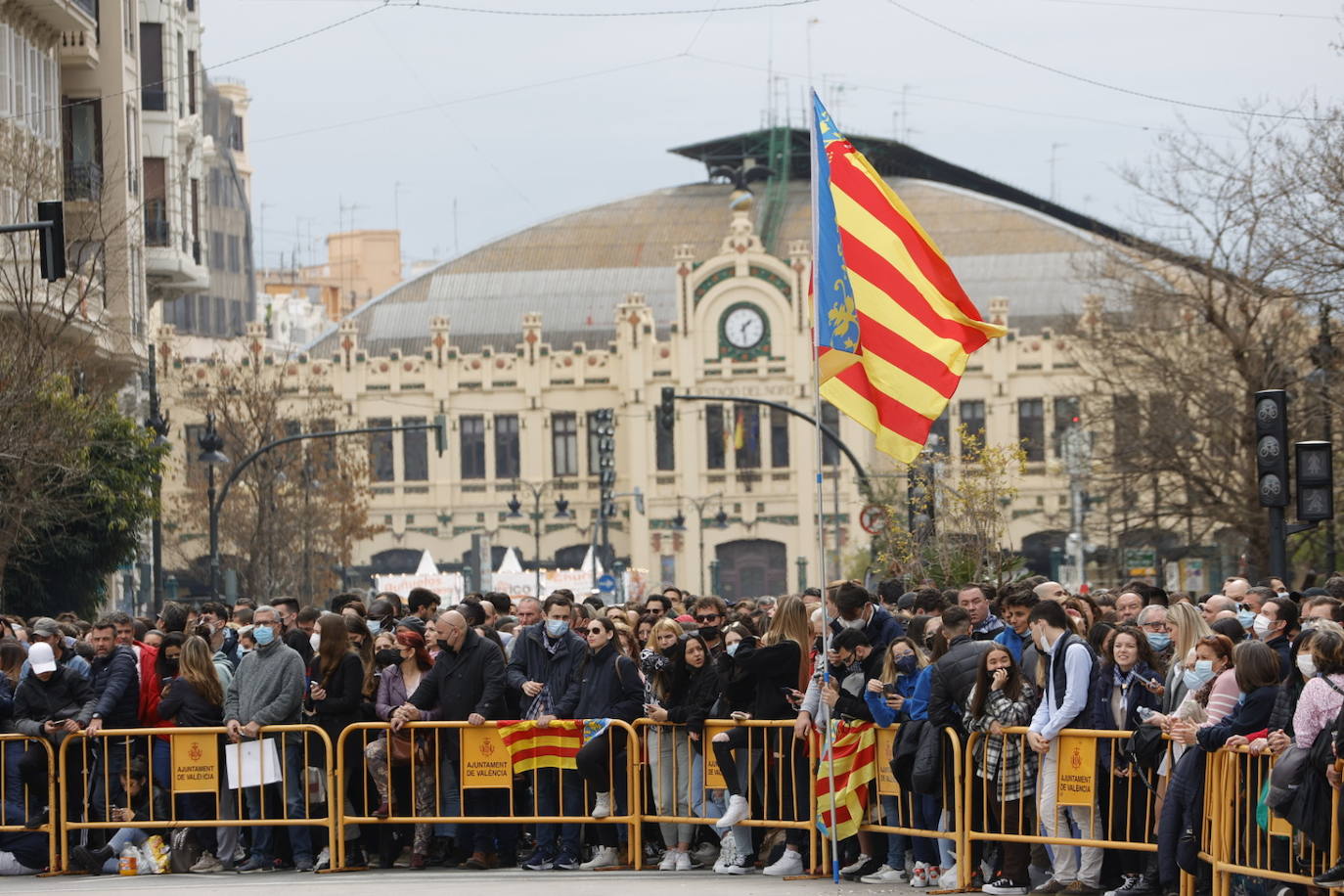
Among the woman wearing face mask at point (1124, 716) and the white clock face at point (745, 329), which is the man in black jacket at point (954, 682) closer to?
the woman wearing face mask at point (1124, 716)

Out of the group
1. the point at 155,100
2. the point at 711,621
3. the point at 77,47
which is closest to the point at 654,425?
the point at 155,100

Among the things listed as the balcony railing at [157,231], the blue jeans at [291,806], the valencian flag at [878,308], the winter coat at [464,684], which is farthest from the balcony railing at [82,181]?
the valencian flag at [878,308]

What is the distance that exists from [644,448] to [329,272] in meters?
61.9

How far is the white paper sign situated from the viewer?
1501 cm

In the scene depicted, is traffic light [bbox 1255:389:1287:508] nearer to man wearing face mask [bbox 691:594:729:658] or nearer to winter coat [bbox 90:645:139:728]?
man wearing face mask [bbox 691:594:729:658]

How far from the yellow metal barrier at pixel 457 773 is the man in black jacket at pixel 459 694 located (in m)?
0.02

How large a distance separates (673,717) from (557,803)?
3.57ft

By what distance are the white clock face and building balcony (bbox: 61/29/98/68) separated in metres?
37.7

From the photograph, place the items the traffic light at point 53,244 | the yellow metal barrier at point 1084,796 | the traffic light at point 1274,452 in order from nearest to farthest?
the yellow metal barrier at point 1084,796
the traffic light at point 1274,452
the traffic light at point 53,244

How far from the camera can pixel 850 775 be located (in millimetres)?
13922

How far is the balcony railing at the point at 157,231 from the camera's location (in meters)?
46.6

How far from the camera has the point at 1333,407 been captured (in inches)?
1113

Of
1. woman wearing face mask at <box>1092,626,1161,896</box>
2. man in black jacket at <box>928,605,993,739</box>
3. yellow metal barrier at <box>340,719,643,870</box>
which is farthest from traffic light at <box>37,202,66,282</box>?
woman wearing face mask at <box>1092,626,1161,896</box>

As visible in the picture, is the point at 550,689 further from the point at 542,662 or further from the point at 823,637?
the point at 823,637
